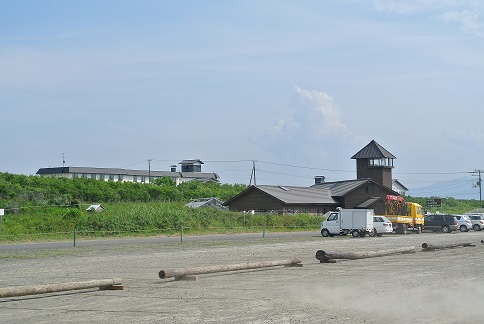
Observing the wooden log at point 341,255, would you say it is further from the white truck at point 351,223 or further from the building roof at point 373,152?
the building roof at point 373,152

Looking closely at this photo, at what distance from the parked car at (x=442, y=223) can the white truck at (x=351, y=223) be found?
11356 millimetres

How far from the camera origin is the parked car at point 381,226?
50656mm

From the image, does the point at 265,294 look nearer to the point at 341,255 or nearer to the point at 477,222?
the point at 341,255

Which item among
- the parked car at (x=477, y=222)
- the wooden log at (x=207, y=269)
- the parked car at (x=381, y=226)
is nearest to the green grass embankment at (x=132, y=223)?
the parked car at (x=381, y=226)

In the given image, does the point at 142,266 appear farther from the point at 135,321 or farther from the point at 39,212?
the point at 39,212

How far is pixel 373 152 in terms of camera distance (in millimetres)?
84750

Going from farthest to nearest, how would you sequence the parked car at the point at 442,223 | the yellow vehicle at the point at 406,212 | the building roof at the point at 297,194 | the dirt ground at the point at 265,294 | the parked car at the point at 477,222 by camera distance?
the building roof at the point at 297,194 → the parked car at the point at 477,222 → the parked car at the point at 442,223 → the yellow vehicle at the point at 406,212 → the dirt ground at the point at 265,294

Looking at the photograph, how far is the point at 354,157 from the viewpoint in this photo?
3349 inches

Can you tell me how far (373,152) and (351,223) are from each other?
1431 inches

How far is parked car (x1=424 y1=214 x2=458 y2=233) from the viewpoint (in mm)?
58781

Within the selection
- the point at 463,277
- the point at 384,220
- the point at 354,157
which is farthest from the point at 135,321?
the point at 354,157

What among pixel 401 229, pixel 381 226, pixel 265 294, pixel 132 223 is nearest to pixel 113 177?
pixel 132 223


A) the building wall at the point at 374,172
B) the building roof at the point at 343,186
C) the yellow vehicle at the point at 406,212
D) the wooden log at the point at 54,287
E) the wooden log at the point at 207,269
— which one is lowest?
the wooden log at the point at 54,287

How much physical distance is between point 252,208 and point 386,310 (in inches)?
2493
